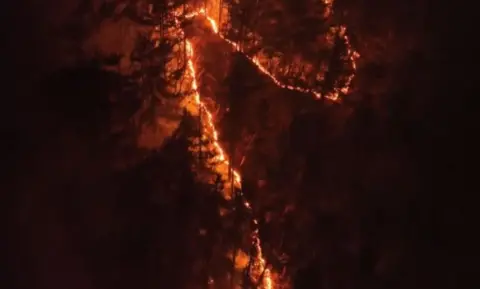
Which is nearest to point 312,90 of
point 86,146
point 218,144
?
point 218,144

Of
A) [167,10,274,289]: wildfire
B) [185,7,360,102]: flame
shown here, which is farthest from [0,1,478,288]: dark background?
[167,10,274,289]: wildfire

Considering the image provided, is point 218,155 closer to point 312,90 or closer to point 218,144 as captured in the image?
point 218,144

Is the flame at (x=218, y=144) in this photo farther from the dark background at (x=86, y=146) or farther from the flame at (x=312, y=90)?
the dark background at (x=86, y=146)

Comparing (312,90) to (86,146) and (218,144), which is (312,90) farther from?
(86,146)

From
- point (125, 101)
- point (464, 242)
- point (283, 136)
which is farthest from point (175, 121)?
point (464, 242)

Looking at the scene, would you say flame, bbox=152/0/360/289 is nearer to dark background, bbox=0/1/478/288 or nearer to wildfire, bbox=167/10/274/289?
wildfire, bbox=167/10/274/289

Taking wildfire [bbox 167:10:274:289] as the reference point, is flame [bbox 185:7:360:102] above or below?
above

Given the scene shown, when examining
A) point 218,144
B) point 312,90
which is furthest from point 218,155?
point 312,90

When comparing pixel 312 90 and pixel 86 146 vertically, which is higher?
pixel 312 90

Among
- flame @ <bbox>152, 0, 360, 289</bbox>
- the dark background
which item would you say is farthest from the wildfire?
the dark background

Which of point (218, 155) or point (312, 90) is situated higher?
point (312, 90)

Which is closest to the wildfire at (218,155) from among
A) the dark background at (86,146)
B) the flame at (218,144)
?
the flame at (218,144)

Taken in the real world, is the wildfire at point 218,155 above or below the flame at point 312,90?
below
